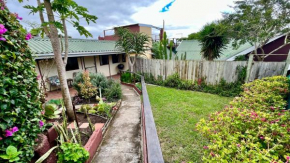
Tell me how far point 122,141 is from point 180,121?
1876 millimetres

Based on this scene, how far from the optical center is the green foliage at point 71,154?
5.95ft

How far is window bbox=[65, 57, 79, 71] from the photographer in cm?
805

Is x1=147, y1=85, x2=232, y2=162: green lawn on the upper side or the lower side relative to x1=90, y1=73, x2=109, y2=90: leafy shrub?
lower

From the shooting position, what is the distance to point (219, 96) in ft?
19.6

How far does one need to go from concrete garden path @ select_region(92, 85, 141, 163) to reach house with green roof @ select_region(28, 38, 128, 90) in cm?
471

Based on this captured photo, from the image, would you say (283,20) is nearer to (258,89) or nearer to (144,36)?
(258,89)

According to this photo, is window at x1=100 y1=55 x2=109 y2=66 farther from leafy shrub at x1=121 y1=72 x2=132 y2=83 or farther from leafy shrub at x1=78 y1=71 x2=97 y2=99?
leafy shrub at x1=78 y1=71 x2=97 y2=99

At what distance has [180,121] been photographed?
3775 mm

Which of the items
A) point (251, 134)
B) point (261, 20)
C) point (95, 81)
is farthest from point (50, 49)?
point (261, 20)

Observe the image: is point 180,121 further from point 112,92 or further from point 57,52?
point 57,52

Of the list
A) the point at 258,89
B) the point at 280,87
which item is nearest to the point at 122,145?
the point at 258,89

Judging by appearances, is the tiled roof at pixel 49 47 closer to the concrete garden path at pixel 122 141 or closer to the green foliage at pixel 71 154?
the concrete garden path at pixel 122 141

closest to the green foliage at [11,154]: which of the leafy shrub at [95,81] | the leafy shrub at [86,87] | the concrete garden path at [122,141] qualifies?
the concrete garden path at [122,141]

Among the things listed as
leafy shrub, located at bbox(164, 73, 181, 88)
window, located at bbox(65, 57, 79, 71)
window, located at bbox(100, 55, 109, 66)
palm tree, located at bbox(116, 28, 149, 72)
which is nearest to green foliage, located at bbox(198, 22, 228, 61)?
leafy shrub, located at bbox(164, 73, 181, 88)
